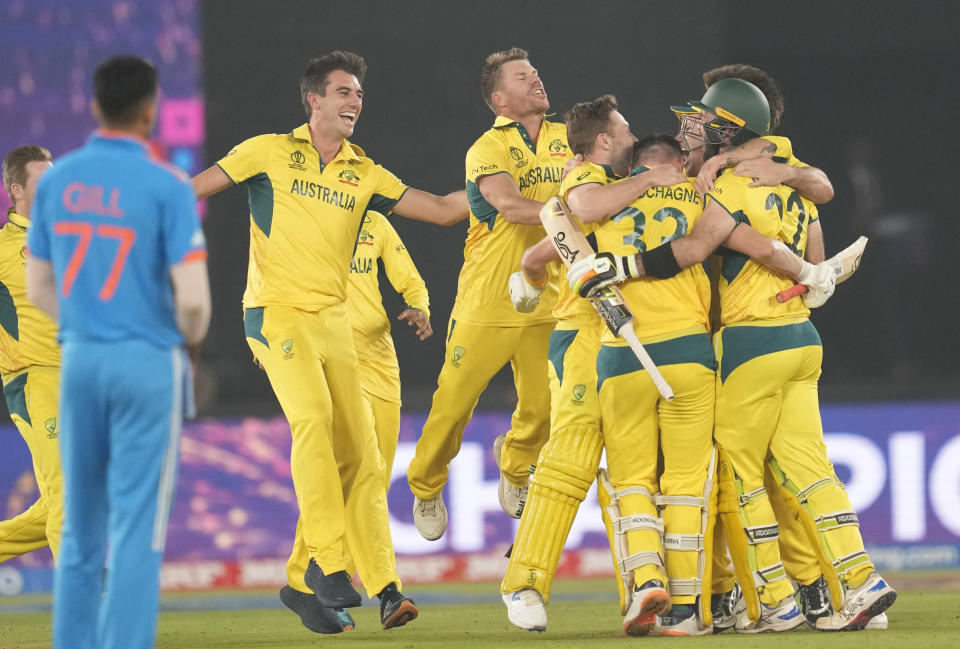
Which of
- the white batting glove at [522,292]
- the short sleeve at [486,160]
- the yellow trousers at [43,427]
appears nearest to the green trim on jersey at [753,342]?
Answer: the white batting glove at [522,292]

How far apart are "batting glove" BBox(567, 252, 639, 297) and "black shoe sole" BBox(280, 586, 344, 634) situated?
5.97ft

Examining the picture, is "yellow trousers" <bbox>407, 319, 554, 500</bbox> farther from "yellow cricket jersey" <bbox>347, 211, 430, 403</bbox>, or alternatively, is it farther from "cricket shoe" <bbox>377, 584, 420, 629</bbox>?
"cricket shoe" <bbox>377, 584, 420, 629</bbox>

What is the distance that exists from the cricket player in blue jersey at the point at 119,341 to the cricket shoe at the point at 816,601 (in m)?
3.01

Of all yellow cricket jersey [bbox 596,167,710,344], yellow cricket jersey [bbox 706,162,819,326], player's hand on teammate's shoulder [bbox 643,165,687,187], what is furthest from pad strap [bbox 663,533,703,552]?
player's hand on teammate's shoulder [bbox 643,165,687,187]

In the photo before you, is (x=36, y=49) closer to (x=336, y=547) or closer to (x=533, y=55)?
(x=533, y=55)

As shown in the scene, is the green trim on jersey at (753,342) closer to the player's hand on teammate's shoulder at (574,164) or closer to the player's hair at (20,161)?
the player's hand on teammate's shoulder at (574,164)

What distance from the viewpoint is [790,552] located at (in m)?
6.23

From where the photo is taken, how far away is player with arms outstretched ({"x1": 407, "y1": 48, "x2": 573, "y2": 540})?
7.05 meters

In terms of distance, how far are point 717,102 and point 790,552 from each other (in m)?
1.91

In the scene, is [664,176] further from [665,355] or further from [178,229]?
[178,229]

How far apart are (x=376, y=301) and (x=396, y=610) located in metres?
2.28

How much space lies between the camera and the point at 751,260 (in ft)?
19.8

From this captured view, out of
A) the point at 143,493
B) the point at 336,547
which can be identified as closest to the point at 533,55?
the point at 336,547

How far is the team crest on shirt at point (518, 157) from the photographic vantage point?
7.01 metres
